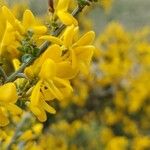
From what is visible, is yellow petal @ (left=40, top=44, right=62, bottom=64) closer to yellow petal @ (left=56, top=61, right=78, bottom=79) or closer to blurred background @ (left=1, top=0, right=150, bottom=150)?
yellow petal @ (left=56, top=61, right=78, bottom=79)

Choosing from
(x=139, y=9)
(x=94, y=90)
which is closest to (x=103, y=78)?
(x=94, y=90)

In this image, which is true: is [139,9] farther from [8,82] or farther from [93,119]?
[8,82]

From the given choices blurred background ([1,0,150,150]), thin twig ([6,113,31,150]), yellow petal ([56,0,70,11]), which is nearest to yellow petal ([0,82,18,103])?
yellow petal ([56,0,70,11])

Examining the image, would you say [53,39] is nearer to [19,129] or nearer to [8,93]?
[8,93]

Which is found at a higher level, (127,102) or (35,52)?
(35,52)

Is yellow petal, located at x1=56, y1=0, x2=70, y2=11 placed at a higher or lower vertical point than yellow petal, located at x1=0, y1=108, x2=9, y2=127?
higher

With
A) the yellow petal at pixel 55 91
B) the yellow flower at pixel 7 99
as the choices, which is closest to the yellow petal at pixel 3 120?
the yellow flower at pixel 7 99

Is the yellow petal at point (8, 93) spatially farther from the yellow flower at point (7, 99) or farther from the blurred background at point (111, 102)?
the blurred background at point (111, 102)
